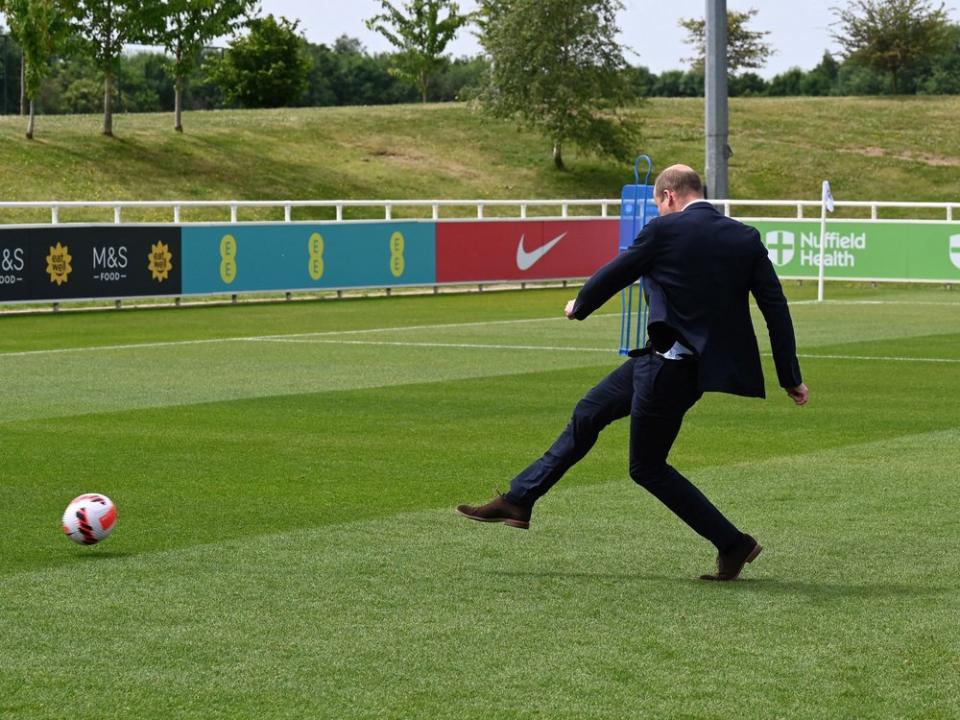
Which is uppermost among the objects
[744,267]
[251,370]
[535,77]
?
[535,77]

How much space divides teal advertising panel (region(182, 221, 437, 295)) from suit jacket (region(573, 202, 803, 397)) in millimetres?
20021

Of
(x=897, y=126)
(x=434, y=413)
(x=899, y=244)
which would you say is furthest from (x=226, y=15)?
(x=434, y=413)

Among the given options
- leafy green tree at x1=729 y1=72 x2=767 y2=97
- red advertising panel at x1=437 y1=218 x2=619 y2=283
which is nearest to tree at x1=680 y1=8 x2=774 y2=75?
leafy green tree at x1=729 y1=72 x2=767 y2=97

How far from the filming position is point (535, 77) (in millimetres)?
60906

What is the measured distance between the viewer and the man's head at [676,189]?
7.75m

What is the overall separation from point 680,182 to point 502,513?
1.74 m

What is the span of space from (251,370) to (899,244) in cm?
1609

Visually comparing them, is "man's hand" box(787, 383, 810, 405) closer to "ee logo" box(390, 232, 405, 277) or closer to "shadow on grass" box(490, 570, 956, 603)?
"shadow on grass" box(490, 570, 956, 603)

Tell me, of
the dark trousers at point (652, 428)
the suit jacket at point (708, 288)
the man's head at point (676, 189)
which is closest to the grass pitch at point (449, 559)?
the dark trousers at point (652, 428)

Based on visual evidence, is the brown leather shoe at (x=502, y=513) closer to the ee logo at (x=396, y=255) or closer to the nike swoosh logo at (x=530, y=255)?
the ee logo at (x=396, y=255)

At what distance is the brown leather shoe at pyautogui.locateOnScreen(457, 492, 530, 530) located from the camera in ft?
27.5

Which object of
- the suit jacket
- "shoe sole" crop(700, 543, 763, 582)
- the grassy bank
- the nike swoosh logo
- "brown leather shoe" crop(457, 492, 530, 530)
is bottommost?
"shoe sole" crop(700, 543, 763, 582)

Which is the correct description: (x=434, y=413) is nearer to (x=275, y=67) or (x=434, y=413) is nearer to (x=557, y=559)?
(x=557, y=559)

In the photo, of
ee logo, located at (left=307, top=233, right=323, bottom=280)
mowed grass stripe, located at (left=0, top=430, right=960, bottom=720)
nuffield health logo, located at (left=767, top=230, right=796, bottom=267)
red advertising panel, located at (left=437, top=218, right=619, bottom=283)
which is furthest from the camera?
nuffield health logo, located at (left=767, top=230, right=796, bottom=267)
